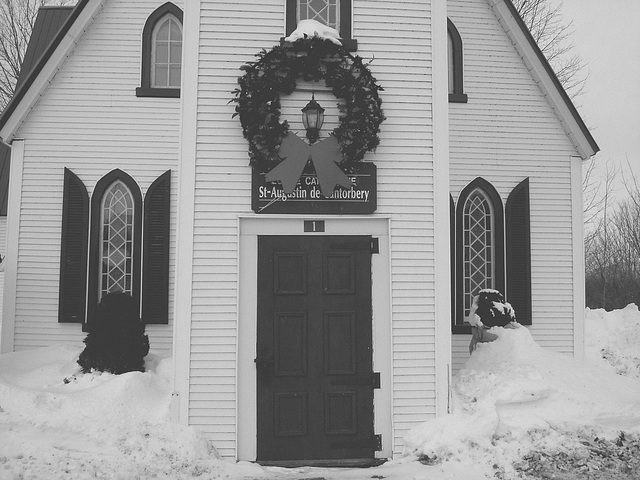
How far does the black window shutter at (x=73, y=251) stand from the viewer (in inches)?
430

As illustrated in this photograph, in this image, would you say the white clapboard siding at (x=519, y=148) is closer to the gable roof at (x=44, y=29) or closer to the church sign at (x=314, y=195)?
the church sign at (x=314, y=195)

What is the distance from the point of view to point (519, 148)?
11.5 metres

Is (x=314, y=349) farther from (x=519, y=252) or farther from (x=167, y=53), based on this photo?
(x=167, y=53)

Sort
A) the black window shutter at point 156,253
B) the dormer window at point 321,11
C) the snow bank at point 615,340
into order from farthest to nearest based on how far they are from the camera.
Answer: the snow bank at point 615,340, the black window shutter at point 156,253, the dormer window at point 321,11

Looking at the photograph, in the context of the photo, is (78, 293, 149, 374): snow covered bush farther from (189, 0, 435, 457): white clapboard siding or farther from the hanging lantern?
the hanging lantern

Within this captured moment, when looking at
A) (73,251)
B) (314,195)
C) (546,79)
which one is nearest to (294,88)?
(314,195)

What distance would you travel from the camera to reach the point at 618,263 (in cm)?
2834

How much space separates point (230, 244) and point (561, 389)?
427 cm

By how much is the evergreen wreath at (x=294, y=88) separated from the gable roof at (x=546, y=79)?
Result: 513 cm

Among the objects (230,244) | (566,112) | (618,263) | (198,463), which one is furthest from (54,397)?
(618,263)

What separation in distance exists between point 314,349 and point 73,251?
5610 mm

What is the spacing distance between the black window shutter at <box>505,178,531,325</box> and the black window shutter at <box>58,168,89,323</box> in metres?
7.18

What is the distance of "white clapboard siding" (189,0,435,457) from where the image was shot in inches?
287

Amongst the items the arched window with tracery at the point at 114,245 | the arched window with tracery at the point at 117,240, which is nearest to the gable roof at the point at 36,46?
the arched window with tracery at the point at 114,245
